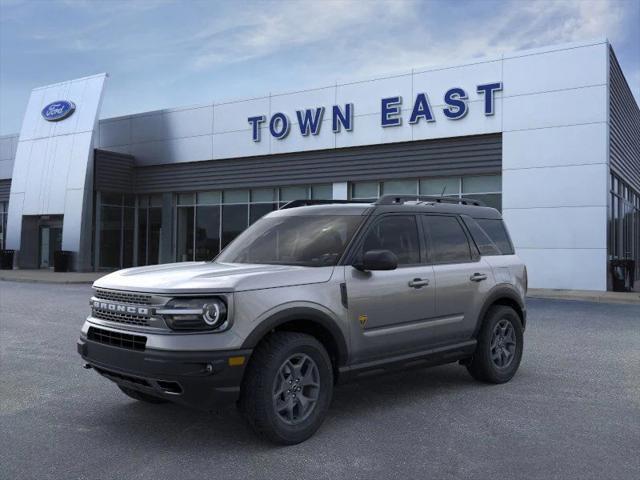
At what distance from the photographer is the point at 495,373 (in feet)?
21.8

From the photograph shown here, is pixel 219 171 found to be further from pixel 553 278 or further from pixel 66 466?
pixel 66 466

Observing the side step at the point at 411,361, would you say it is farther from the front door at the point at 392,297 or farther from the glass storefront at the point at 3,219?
the glass storefront at the point at 3,219

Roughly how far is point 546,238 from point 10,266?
24.1 m

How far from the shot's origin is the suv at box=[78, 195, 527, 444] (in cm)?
445

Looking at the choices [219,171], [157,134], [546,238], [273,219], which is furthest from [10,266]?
[273,219]

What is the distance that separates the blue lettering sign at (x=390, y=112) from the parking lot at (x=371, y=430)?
1503 cm

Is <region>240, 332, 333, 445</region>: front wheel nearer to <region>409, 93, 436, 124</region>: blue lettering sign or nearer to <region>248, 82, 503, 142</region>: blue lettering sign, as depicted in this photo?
<region>248, 82, 503, 142</region>: blue lettering sign

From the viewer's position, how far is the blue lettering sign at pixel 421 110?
69.8 feet

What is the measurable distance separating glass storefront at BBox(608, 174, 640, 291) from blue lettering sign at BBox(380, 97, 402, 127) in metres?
7.17

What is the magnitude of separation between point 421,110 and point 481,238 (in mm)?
15250

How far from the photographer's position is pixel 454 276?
6.23 m

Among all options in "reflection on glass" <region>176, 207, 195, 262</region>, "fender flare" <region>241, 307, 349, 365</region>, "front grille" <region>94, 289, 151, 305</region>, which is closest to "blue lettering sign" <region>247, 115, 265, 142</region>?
"reflection on glass" <region>176, 207, 195, 262</region>

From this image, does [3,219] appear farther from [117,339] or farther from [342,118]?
[117,339]

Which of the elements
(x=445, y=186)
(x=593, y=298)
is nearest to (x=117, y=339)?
(x=593, y=298)
